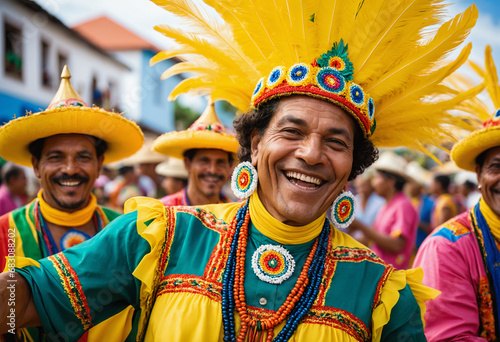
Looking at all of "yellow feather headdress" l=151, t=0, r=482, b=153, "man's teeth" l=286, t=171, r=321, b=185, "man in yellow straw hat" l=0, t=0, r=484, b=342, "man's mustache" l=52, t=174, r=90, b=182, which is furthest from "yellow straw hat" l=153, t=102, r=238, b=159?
"man's teeth" l=286, t=171, r=321, b=185

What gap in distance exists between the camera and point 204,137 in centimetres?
480

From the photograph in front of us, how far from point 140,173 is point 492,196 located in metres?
8.56

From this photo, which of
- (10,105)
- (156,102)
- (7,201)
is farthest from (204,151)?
(156,102)

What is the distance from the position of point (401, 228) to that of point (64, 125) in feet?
13.8

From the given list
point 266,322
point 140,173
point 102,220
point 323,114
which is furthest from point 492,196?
point 140,173

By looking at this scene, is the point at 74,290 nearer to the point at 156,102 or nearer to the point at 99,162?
the point at 99,162

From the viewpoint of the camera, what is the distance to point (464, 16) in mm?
2445

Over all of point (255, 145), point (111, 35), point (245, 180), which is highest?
point (111, 35)

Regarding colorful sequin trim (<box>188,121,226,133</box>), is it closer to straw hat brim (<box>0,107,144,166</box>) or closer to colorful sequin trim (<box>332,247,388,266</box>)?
straw hat brim (<box>0,107,144,166</box>)

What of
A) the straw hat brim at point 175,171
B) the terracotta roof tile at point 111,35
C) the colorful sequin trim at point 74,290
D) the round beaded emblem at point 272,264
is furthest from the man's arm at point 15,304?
the terracotta roof tile at point 111,35

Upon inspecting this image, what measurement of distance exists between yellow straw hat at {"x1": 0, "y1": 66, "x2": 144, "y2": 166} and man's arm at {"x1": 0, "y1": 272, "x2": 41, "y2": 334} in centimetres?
172

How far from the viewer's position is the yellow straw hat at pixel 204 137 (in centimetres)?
481

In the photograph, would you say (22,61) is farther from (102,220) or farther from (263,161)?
(263,161)

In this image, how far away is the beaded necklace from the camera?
2066 mm
